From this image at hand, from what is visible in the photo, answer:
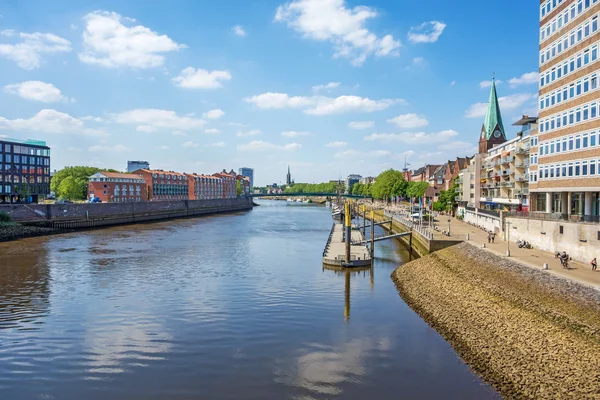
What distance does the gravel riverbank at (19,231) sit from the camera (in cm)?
7162

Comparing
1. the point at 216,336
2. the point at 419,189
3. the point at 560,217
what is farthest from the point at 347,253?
the point at 419,189

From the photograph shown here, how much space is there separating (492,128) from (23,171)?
125202mm

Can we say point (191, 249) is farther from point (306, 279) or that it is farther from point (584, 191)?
point (584, 191)

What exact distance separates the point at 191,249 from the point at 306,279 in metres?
25.9

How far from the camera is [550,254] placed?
39625 mm

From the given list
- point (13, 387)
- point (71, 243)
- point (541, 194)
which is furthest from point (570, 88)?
point (71, 243)

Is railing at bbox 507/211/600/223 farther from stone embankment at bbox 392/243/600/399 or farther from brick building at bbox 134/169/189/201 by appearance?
brick building at bbox 134/169/189/201

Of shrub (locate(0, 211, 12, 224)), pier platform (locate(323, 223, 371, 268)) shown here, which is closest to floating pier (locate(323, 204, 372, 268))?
pier platform (locate(323, 223, 371, 268))

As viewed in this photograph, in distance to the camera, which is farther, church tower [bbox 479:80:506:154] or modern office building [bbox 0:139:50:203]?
modern office building [bbox 0:139:50:203]

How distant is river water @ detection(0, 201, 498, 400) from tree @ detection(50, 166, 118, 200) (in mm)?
118443

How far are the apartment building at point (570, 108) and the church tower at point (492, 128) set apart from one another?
192 ft

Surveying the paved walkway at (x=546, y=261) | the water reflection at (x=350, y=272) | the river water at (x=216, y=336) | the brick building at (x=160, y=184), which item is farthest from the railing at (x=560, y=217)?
the brick building at (x=160, y=184)

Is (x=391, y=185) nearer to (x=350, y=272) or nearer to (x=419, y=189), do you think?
(x=419, y=189)

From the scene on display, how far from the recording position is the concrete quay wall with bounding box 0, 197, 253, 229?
84.5 meters
